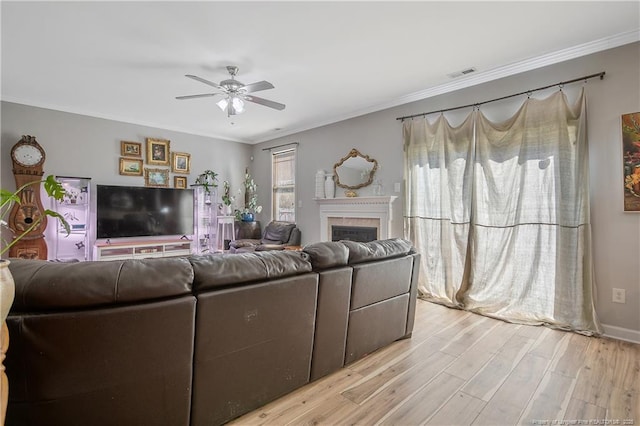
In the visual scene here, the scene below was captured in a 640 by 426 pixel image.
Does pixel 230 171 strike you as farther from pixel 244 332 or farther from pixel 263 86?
pixel 244 332

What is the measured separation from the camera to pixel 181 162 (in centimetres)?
589

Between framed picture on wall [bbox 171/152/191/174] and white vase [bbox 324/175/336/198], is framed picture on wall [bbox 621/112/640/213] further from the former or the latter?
framed picture on wall [bbox 171/152/191/174]

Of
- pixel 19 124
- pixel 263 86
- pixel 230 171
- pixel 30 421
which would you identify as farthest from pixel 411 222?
pixel 19 124

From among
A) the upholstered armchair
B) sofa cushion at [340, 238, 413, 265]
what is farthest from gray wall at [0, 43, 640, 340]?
sofa cushion at [340, 238, 413, 265]

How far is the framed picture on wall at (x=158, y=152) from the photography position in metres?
5.46

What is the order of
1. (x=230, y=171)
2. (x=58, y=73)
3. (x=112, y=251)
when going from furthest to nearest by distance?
(x=230, y=171)
(x=112, y=251)
(x=58, y=73)

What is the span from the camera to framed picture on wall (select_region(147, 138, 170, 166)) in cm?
546

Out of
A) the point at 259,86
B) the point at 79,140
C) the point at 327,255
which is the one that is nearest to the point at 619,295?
the point at 327,255

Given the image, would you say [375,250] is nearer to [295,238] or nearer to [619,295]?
[619,295]

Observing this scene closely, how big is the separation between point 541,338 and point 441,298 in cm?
112

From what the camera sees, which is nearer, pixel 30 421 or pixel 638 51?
pixel 30 421

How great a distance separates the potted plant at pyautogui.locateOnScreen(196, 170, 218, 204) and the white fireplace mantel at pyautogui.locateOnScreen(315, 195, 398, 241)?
87.8 inches

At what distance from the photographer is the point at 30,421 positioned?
1.13 metres

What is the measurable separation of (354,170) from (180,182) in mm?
3338
